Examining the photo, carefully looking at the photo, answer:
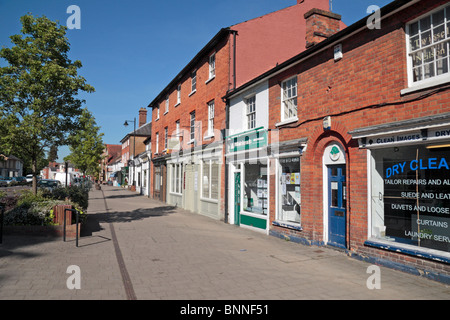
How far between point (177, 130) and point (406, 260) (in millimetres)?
17365

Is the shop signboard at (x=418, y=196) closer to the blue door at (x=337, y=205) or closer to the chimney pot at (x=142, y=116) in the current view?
the blue door at (x=337, y=205)

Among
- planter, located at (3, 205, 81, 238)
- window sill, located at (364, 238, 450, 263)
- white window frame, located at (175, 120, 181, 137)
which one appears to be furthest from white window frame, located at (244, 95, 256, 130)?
white window frame, located at (175, 120, 181, 137)

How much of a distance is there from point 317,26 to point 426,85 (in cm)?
559

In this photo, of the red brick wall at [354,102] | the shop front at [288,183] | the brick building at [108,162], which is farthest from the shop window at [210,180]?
the brick building at [108,162]

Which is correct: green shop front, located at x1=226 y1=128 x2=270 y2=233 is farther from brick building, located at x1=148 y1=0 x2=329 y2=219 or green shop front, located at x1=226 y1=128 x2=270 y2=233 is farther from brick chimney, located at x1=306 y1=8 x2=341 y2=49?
brick chimney, located at x1=306 y1=8 x2=341 y2=49

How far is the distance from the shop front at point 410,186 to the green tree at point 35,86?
32.2 ft

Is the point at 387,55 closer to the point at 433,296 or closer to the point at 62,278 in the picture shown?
the point at 433,296

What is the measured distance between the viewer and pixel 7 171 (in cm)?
7644

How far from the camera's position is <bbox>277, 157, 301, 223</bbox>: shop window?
9938 millimetres

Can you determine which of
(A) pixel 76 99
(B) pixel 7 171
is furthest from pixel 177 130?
(B) pixel 7 171

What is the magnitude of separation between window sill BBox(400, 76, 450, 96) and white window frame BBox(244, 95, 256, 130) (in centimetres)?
649

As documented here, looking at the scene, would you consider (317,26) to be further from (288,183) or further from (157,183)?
(157,183)
